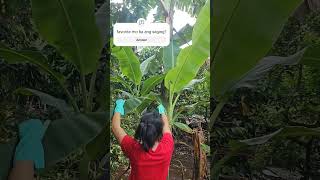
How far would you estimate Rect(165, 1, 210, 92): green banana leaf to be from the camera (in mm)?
1231

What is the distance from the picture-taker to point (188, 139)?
125cm

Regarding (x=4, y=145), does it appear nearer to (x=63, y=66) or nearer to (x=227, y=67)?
(x=63, y=66)

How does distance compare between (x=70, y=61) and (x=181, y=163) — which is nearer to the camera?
(x=181, y=163)

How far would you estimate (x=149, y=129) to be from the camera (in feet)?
4.00

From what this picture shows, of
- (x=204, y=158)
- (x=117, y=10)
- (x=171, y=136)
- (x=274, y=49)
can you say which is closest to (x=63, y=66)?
(x=117, y=10)

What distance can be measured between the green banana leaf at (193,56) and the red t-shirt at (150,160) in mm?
174

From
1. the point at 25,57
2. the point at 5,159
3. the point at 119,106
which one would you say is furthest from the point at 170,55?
the point at 5,159

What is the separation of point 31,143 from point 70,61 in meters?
0.30

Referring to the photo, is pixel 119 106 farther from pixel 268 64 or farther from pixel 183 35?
pixel 268 64

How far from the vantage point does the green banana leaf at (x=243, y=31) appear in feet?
3.95

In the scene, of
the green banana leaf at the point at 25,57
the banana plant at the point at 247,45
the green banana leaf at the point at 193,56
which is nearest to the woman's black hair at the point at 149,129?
the green banana leaf at the point at 193,56

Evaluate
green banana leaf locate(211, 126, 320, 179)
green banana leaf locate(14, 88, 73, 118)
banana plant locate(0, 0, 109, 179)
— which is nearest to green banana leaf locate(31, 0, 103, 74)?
banana plant locate(0, 0, 109, 179)

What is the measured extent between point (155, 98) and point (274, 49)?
44 centimetres

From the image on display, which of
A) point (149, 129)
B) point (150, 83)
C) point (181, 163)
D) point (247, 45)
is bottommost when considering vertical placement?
point (181, 163)
